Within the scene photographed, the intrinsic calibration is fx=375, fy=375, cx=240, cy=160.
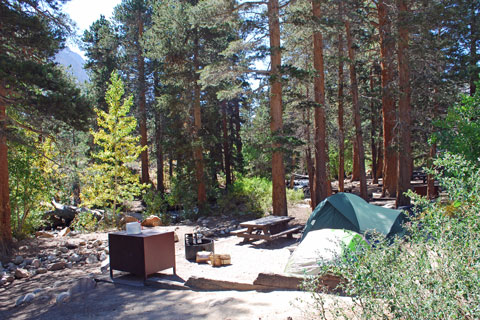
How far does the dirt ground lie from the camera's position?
5.01m

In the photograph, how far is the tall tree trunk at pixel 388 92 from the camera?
14656 millimetres

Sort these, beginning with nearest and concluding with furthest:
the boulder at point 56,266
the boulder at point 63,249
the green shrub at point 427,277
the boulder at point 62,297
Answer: the green shrub at point 427,277
the boulder at point 62,297
the boulder at point 56,266
the boulder at point 63,249

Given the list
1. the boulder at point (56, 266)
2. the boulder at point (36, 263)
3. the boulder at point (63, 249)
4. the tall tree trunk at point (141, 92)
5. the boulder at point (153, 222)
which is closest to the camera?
the boulder at point (56, 266)

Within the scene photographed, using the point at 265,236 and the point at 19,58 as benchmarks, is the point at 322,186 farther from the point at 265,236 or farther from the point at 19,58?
the point at 19,58

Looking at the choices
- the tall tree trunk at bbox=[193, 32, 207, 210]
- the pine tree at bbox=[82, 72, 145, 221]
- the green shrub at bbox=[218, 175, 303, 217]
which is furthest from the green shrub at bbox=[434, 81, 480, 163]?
the tall tree trunk at bbox=[193, 32, 207, 210]

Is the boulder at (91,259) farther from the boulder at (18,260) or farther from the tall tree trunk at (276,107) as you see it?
the tall tree trunk at (276,107)

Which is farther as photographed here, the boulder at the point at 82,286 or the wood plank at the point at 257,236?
the wood plank at the point at 257,236

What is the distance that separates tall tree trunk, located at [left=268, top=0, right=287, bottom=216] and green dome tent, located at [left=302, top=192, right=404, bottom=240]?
4.15m

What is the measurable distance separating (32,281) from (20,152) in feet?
17.0

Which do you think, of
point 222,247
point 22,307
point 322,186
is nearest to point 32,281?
point 22,307

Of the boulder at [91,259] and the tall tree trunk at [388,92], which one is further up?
the tall tree trunk at [388,92]

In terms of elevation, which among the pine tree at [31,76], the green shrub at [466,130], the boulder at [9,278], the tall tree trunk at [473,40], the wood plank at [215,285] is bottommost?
the boulder at [9,278]

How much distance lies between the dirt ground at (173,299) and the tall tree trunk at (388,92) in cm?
904

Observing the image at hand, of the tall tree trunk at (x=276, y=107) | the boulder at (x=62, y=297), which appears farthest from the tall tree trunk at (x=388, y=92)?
the boulder at (x=62, y=297)
